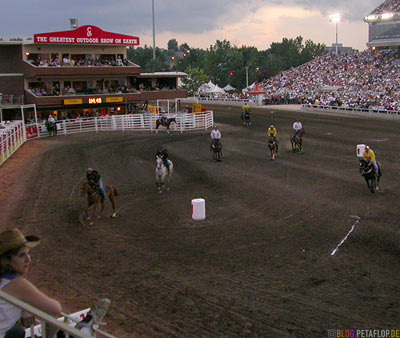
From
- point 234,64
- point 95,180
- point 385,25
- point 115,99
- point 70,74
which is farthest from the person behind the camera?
→ point 234,64

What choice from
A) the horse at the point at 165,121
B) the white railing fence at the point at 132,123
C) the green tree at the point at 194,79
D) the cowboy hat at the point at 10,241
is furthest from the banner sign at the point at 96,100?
the cowboy hat at the point at 10,241

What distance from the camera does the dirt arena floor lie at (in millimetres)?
7848

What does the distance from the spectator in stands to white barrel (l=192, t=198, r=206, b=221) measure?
406 inches

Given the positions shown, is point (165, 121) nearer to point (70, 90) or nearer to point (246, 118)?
point (246, 118)

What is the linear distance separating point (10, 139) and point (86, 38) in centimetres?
2006

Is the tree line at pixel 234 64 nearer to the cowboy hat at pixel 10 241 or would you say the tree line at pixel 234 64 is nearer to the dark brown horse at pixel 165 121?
the dark brown horse at pixel 165 121

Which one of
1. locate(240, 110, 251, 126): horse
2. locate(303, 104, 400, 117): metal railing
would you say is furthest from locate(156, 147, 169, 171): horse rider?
locate(303, 104, 400, 117): metal railing

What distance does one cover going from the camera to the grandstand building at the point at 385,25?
64.2 metres

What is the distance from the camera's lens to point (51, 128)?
37062mm

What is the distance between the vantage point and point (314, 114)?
52.1 metres

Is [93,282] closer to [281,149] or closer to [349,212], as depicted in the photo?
[349,212]

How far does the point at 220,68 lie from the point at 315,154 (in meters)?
79.1

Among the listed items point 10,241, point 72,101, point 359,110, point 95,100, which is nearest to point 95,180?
point 10,241

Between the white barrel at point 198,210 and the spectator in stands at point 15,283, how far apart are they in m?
10.3
